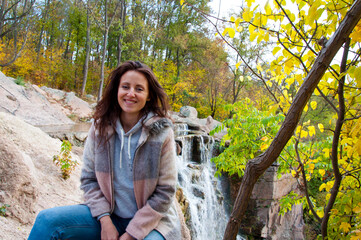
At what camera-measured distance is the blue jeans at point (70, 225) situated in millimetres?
1282

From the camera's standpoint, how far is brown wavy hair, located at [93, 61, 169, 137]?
64.7 inches

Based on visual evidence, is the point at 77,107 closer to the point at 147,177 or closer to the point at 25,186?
the point at 25,186

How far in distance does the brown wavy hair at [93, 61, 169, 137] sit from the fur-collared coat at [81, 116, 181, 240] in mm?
108

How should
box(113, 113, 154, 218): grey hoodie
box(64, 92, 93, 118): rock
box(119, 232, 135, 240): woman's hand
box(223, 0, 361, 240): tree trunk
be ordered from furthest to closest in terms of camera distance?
box(64, 92, 93, 118): rock → box(113, 113, 154, 218): grey hoodie → box(119, 232, 135, 240): woman's hand → box(223, 0, 361, 240): tree trunk

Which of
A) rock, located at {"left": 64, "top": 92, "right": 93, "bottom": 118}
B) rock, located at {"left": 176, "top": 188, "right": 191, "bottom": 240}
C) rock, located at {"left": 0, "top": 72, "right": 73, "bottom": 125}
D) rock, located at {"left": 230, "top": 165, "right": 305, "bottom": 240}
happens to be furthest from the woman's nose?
rock, located at {"left": 64, "top": 92, "right": 93, "bottom": 118}

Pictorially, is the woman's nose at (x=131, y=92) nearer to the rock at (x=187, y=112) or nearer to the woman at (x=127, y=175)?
the woman at (x=127, y=175)

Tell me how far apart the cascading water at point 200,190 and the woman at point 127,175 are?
15.3 feet

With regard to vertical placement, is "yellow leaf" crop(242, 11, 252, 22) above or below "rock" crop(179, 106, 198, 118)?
below

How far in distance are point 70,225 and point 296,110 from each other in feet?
4.11

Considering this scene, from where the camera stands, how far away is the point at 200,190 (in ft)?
22.0

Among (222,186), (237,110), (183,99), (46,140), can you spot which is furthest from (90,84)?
(237,110)

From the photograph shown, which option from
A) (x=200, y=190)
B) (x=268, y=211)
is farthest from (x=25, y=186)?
(x=268, y=211)

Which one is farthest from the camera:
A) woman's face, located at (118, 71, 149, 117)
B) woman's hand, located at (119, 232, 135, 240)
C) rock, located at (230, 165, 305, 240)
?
rock, located at (230, 165, 305, 240)

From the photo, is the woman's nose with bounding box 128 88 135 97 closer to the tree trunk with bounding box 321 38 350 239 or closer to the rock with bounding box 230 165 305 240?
the tree trunk with bounding box 321 38 350 239
